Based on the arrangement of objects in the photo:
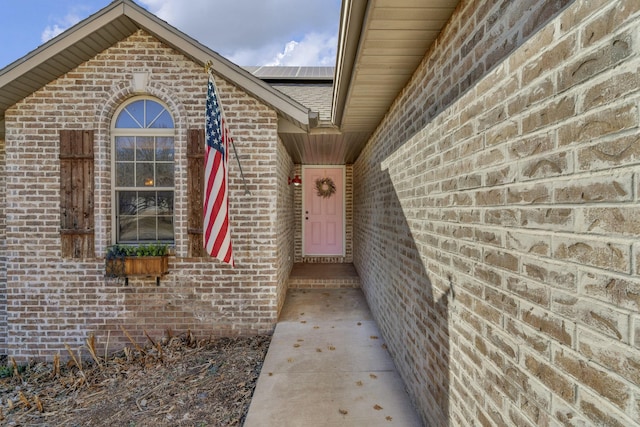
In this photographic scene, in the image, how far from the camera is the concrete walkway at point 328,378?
7.88 feet

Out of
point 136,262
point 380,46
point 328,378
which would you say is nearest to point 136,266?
point 136,262

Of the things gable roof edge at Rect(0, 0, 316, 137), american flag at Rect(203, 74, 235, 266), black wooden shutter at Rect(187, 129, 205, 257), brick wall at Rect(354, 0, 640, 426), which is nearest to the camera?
brick wall at Rect(354, 0, 640, 426)

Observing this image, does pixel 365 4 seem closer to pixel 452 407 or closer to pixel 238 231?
pixel 452 407

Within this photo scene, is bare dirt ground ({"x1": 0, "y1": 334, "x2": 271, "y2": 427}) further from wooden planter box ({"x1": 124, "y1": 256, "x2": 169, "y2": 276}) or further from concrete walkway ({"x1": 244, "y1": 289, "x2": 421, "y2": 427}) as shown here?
wooden planter box ({"x1": 124, "y1": 256, "x2": 169, "y2": 276})

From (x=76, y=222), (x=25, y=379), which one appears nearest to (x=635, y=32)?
(x=76, y=222)

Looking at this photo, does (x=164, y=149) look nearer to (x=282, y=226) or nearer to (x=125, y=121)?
(x=125, y=121)

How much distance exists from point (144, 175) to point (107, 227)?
2.72ft

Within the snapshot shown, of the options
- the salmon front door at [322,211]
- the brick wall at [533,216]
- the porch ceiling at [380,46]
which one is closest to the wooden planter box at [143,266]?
the porch ceiling at [380,46]

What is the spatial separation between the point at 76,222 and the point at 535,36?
4944mm

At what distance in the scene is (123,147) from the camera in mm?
4113

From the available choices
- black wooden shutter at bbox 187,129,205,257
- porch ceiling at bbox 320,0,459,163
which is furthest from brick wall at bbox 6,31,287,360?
porch ceiling at bbox 320,0,459,163

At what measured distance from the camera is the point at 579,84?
901 millimetres

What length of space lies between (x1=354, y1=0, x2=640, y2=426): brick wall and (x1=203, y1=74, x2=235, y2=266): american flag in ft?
6.83

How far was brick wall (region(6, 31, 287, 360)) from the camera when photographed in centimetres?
395
